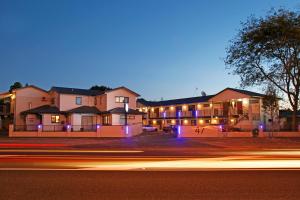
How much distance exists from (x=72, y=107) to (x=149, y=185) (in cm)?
4287

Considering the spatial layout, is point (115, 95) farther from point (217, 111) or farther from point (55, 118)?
point (217, 111)

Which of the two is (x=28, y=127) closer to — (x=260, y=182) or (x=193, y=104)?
(x=193, y=104)

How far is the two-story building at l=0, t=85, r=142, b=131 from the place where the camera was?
1953 inches

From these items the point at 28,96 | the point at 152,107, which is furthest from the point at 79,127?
the point at 152,107

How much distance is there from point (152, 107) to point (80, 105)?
2562 centimetres

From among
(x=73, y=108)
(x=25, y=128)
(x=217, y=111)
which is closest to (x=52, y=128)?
(x=25, y=128)

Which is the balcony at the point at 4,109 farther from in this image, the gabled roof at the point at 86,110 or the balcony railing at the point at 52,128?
the balcony railing at the point at 52,128

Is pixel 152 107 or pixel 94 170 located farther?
pixel 152 107

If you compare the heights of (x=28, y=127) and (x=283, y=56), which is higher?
(x=283, y=56)

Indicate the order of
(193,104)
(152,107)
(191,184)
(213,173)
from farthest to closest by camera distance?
1. (152,107)
2. (193,104)
3. (213,173)
4. (191,184)

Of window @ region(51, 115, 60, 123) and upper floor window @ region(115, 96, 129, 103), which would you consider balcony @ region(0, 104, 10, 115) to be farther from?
upper floor window @ region(115, 96, 129, 103)

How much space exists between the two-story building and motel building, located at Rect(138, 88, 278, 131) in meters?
13.3

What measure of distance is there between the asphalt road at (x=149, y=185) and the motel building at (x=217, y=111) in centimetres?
3643

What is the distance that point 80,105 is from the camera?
52156 millimetres
